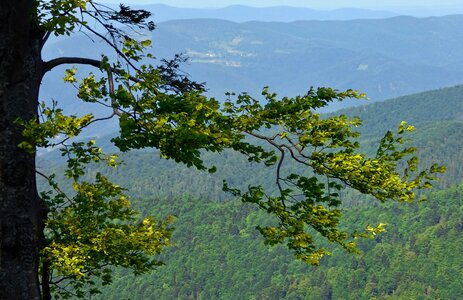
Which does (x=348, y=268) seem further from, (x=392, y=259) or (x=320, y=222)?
(x=320, y=222)

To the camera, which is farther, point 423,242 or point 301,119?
point 423,242

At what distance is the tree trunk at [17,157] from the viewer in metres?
11.4

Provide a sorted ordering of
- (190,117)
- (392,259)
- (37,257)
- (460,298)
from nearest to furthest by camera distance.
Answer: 1. (190,117)
2. (37,257)
3. (460,298)
4. (392,259)

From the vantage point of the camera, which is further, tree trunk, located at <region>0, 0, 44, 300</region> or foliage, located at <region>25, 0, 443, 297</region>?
tree trunk, located at <region>0, 0, 44, 300</region>

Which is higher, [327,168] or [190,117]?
[190,117]

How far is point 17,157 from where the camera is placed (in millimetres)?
11688

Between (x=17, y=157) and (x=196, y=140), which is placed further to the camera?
(x=17, y=157)

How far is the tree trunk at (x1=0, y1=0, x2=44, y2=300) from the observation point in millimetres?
11352

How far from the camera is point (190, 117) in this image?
403 inches

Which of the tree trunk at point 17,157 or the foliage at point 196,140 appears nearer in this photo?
the foliage at point 196,140

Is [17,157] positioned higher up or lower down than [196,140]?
lower down

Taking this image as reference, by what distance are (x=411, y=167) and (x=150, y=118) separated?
481 centimetres

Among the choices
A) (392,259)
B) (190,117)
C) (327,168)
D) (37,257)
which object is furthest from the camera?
(392,259)

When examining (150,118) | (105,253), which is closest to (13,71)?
(150,118)
